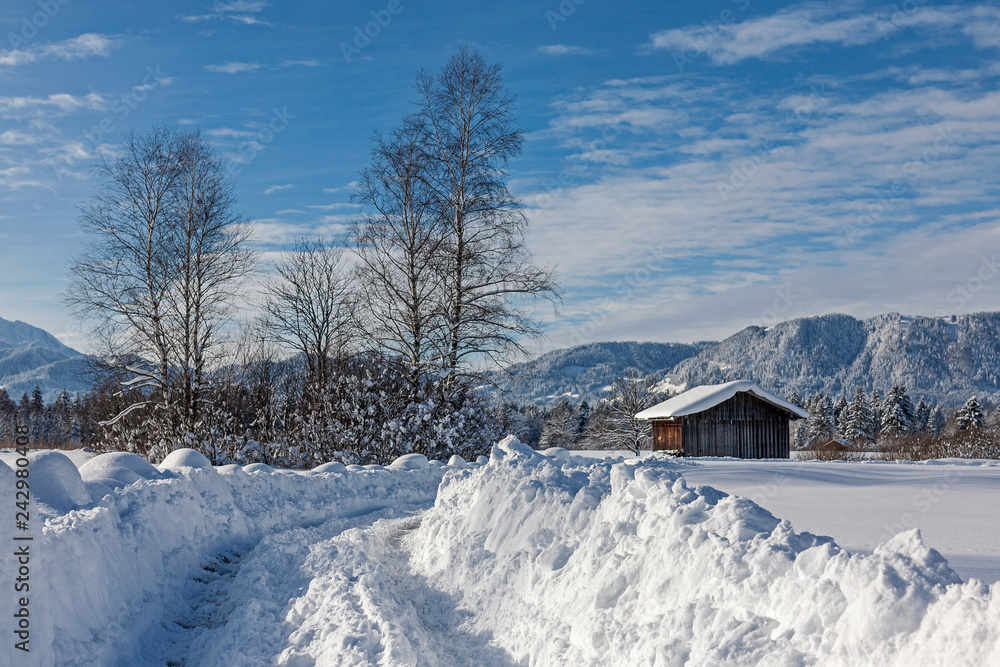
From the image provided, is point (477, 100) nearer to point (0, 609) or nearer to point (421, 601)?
point (421, 601)

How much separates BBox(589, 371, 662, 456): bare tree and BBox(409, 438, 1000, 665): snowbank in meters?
33.9

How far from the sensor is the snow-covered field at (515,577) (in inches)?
138

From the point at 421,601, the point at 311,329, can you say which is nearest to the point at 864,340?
the point at 311,329

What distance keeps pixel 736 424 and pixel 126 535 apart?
2487 cm

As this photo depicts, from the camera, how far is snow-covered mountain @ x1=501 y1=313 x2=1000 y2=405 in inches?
5866

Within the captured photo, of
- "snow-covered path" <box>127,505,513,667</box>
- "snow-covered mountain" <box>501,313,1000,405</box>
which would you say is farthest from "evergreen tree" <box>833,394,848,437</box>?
"snow-covered path" <box>127,505,513,667</box>

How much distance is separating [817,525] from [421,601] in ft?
13.7

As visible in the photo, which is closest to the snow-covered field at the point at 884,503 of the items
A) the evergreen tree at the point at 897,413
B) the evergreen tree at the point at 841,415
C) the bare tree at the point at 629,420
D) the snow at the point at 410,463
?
the snow at the point at 410,463

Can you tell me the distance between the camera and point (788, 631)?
363cm

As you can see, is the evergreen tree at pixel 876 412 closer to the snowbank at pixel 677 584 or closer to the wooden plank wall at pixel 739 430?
the wooden plank wall at pixel 739 430

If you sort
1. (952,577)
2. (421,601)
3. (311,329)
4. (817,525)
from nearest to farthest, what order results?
(952,577), (421,601), (817,525), (311,329)

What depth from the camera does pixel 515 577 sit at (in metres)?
6.10

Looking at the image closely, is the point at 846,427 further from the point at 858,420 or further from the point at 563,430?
the point at 563,430

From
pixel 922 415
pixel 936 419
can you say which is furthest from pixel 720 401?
pixel 936 419
